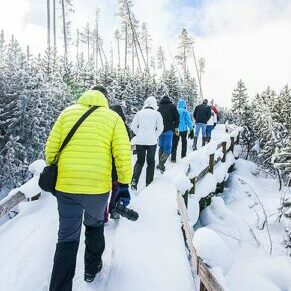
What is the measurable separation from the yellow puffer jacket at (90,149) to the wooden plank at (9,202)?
2.40m

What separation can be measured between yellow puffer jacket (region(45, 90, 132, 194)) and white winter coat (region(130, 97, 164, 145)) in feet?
15.8

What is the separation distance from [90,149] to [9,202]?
300 cm

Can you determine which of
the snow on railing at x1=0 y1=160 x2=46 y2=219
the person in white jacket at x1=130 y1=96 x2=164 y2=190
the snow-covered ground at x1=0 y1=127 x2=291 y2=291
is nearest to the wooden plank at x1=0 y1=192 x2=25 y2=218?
the snow on railing at x1=0 y1=160 x2=46 y2=219

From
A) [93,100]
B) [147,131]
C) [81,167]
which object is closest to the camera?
[81,167]

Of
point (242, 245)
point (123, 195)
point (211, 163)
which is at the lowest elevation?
point (242, 245)

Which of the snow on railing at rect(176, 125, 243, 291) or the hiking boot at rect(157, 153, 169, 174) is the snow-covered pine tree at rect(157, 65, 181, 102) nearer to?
the snow on railing at rect(176, 125, 243, 291)

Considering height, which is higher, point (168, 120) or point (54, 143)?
point (54, 143)

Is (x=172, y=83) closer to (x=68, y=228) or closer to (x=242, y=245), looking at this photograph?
(x=242, y=245)

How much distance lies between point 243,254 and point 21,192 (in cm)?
557

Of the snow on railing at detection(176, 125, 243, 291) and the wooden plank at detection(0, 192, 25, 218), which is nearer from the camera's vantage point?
the snow on railing at detection(176, 125, 243, 291)

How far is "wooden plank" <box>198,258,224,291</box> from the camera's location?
3.23 m

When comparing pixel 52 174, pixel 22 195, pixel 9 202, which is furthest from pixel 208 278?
pixel 22 195

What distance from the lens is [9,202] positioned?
613cm

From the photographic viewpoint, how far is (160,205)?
785 cm
